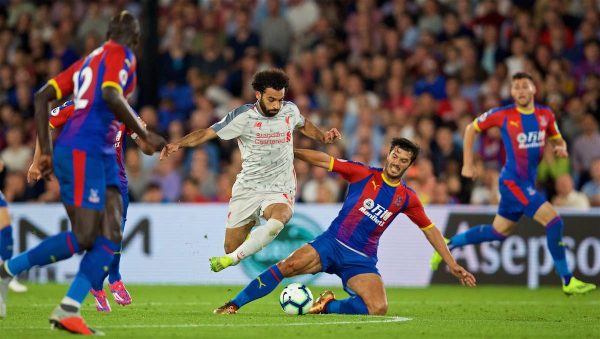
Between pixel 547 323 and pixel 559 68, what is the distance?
323 inches

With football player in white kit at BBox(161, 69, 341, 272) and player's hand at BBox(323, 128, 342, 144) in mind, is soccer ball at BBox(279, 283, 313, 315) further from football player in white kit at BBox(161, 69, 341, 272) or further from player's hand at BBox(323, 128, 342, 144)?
player's hand at BBox(323, 128, 342, 144)

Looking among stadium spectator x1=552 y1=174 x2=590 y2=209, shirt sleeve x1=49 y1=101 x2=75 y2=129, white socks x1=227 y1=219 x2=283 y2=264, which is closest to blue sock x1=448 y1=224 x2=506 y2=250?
stadium spectator x1=552 y1=174 x2=590 y2=209

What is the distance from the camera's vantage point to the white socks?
1013 cm

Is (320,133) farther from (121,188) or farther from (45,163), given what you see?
(45,163)

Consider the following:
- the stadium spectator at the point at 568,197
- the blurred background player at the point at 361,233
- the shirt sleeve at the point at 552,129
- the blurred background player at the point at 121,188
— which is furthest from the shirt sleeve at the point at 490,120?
the blurred background player at the point at 121,188

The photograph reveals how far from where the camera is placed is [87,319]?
9.60 meters

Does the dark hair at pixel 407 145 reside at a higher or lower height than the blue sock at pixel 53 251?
higher

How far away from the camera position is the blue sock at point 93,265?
7.97 meters

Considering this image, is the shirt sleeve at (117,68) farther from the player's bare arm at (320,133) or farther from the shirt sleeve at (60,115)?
the player's bare arm at (320,133)

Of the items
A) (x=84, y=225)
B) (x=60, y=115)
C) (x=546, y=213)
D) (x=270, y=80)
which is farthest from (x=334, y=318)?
(x=546, y=213)

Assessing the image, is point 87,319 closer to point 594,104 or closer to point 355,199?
point 355,199

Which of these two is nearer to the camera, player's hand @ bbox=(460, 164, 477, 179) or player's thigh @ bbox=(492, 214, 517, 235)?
player's hand @ bbox=(460, 164, 477, 179)

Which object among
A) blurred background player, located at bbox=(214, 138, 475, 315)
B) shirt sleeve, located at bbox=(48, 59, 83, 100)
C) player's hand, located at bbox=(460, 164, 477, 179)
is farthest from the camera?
player's hand, located at bbox=(460, 164, 477, 179)

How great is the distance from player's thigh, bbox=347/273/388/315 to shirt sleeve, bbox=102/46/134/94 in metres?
3.42
